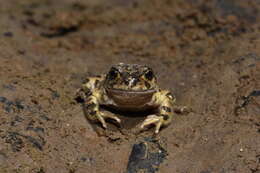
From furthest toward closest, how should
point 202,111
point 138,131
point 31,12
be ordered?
point 31,12 < point 202,111 < point 138,131

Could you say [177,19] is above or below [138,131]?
above

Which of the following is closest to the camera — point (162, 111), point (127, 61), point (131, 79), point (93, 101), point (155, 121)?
point (131, 79)

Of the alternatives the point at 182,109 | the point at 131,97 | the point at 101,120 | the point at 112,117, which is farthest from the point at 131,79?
the point at 182,109

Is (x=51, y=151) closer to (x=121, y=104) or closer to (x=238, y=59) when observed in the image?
(x=121, y=104)

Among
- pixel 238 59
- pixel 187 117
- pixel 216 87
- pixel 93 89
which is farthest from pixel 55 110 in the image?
pixel 238 59

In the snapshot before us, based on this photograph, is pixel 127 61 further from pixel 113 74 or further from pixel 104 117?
pixel 104 117

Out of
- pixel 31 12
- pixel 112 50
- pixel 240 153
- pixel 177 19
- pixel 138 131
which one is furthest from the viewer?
pixel 31 12
